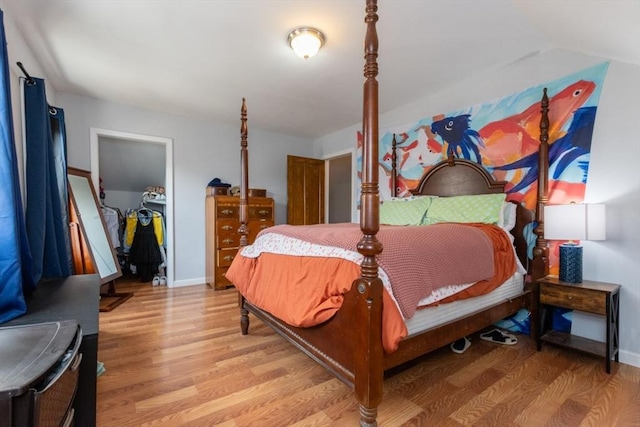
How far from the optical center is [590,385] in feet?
5.97

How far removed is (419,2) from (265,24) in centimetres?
106

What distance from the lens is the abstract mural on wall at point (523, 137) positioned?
233 centimetres

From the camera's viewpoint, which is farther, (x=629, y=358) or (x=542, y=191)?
(x=542, y=191)

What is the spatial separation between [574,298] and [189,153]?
4503mm

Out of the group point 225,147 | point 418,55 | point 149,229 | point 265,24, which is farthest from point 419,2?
point 149,229

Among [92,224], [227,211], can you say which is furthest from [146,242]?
[227,211]

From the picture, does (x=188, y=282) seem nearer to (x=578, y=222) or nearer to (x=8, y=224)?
(x=8, y=224)

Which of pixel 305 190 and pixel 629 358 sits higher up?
pixel 305 190

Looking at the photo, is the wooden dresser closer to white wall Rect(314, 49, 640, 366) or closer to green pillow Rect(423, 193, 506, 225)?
green pillow Rect(423, 193, 506, 225)

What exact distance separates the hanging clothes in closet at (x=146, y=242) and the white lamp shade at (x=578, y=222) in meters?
4.70

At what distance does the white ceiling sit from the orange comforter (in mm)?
1488

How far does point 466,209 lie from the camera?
280cm

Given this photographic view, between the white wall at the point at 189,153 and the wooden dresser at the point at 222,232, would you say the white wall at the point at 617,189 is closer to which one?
the white wall at the point at 189,153

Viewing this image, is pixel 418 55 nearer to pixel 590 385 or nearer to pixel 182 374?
pixel 590 385
